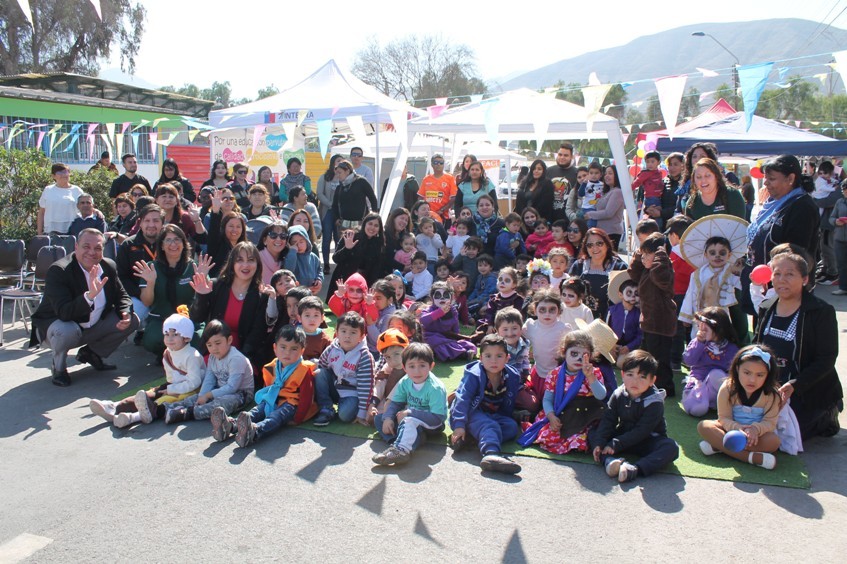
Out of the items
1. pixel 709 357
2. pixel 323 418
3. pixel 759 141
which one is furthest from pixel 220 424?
pixel 759 141

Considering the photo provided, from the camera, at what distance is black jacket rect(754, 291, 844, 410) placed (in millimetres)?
4582

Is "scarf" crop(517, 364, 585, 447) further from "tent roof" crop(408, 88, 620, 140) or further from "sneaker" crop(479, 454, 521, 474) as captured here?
"tent roof" crop(408, 88, 620, 140)

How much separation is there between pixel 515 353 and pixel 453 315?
5.59 ft

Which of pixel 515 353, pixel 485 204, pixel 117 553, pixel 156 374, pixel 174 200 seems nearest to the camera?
pixel 117 553

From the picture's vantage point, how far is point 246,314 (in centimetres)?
600

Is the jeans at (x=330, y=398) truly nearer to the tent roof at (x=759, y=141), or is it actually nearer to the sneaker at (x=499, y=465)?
the sneaker at (x=499, y=465)

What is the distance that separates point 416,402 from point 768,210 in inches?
130

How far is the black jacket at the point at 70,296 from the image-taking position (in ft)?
20.2

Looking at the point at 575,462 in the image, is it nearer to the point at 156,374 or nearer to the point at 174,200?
the point at 156,374

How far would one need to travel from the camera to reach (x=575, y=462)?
14.7 feet

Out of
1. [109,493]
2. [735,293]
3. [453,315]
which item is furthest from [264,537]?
[735,293]

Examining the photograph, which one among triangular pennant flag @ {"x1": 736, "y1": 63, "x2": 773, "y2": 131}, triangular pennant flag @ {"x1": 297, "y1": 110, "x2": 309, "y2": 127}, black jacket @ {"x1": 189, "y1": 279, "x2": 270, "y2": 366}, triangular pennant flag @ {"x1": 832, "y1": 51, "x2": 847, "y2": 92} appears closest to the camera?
black jacket @ {"x1": 189, "y1": 279, "x2": 270, "y2": 366}

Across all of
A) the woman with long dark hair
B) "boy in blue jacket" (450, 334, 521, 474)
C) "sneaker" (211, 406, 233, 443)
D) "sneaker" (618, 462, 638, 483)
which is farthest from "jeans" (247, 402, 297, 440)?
the woman with long dark hair

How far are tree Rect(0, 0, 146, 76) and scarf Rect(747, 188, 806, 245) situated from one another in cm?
3341
